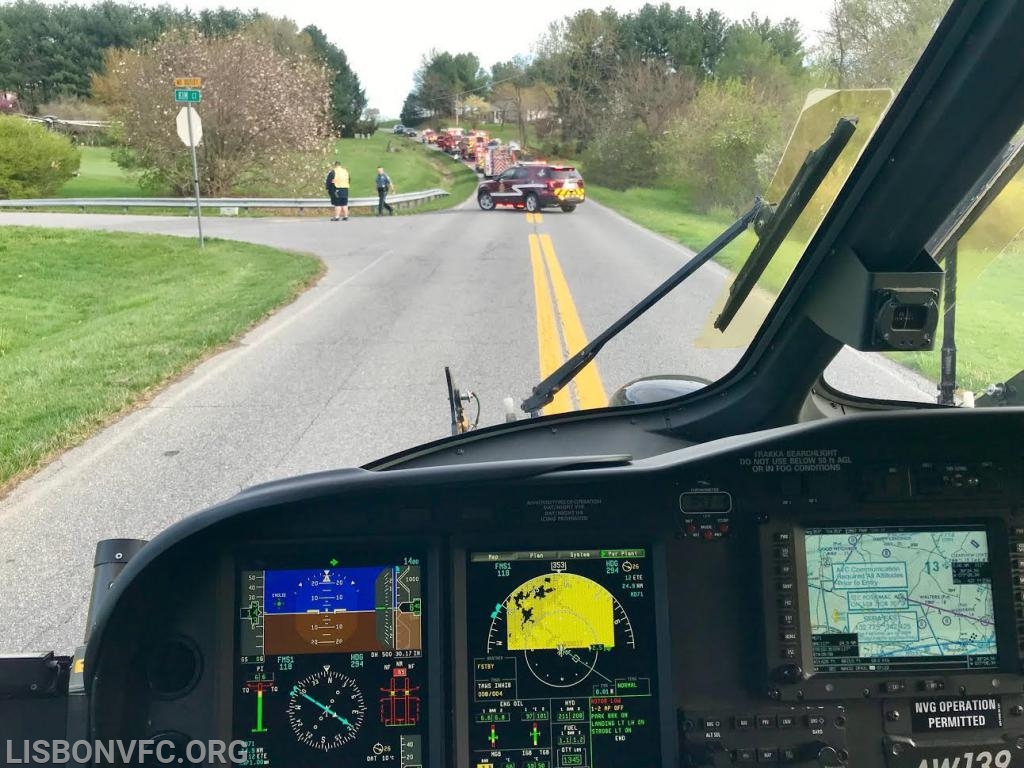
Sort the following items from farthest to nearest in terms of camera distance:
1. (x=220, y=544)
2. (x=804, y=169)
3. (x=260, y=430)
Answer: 1. (x=260, y=430)
2. (x=220, y=544)
3. (x=804, y=169)

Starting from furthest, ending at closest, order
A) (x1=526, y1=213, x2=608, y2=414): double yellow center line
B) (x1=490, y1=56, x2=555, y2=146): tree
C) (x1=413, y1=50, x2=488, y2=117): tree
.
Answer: (x1=526, y1=213, x2=608, y2=414): double yellow center line < (x1=413, y1=50, x2=488, y2=117): tree < (x1=490, y1=56, x2=555, y2=146): tree

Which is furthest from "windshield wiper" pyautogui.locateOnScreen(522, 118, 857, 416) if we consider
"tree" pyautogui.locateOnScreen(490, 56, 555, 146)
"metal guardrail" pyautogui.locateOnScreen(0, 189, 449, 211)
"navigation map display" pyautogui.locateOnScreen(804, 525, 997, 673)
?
"metal guardrail" pyautogui.locateOnScreen(0, 189, 449, 211)

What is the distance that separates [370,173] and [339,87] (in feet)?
15.9

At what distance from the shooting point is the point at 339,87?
5466cm

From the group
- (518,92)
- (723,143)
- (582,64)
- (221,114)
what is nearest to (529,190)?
(221,114)

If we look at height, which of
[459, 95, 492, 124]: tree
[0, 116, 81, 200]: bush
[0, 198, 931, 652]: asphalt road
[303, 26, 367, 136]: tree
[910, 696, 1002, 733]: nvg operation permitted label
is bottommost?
[910, 696, 1002, 733]: nvg operation permitted label

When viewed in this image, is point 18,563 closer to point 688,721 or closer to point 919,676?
point 688,721

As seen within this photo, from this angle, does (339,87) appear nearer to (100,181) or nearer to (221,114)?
(100,181)

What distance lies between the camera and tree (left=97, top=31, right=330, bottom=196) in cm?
3959

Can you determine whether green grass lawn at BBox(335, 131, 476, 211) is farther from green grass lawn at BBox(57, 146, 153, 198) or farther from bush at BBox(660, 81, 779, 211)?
bush at BBox(660, 81, 779, 211)

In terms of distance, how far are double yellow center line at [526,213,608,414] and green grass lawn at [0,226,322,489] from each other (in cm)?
383

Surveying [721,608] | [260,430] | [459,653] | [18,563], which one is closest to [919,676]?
[721,608]

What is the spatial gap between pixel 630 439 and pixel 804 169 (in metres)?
1.17

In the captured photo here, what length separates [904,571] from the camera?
8.64 ft
